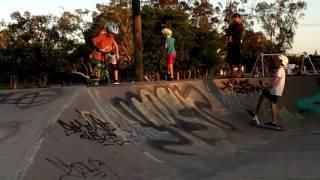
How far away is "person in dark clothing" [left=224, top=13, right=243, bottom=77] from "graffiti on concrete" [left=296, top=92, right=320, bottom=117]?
1650mm

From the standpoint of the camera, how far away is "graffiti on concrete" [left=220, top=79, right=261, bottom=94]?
40.1 feet

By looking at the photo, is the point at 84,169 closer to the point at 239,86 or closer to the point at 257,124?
the point at 257,124

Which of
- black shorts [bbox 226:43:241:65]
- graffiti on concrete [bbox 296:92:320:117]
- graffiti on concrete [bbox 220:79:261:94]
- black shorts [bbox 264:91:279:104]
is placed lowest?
graffiti on concrete [bbox 296:92:320:117]

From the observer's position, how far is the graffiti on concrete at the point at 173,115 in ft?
29.6

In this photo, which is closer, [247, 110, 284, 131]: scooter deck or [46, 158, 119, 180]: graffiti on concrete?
[46, 158, 119, 180]: graffiti on concrete

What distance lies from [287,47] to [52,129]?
54.3 meters

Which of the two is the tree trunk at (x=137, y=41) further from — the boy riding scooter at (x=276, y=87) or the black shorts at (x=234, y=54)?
the boy riding scooter at (x=276, y=87)

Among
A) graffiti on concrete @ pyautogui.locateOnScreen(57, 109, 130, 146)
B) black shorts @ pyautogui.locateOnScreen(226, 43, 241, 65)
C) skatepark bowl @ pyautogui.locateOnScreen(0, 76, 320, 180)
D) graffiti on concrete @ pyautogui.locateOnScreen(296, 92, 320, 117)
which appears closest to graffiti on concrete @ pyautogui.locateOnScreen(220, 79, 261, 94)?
skatepark bowl @ pyautogui.locateOnScreen(0, 76, 320, 180)

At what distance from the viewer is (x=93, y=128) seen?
25.4ft

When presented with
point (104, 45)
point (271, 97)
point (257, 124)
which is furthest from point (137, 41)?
point (271, 97)

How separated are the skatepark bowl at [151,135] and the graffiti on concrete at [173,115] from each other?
2 cm

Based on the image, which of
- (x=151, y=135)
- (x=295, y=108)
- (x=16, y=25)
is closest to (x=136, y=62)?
(x=295, y=108)

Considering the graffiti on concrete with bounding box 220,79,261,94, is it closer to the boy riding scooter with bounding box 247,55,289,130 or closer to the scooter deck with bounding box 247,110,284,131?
the scooter deck with bounding box 247,110,284,131

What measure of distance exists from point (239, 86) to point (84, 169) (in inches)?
261
